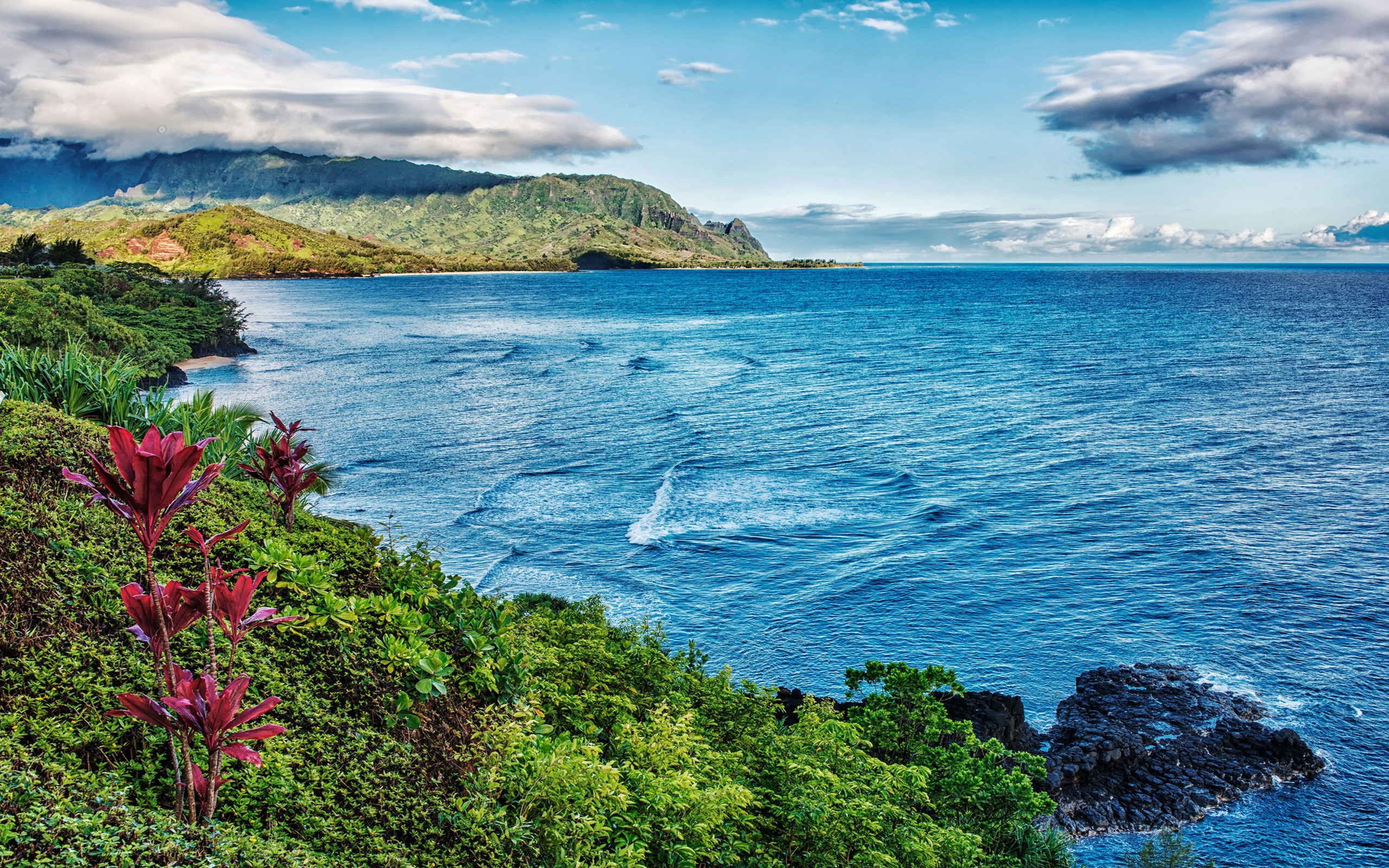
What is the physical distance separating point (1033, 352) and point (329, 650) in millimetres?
77008

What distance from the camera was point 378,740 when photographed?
6594 millimetres

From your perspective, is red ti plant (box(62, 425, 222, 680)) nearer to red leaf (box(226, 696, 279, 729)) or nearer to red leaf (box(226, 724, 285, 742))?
red leaf (box(226, 696, 279, 729))

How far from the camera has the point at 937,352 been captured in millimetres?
74875

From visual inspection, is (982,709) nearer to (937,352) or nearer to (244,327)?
(937,352)

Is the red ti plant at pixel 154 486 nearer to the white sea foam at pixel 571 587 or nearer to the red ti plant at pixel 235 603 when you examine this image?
the red ti plant at pixel 235 603

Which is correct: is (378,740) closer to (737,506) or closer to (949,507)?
(737,506)

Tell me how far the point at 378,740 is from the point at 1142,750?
51.6 ft

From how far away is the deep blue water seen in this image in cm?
1938

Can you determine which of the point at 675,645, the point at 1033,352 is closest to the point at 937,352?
the point at 1033,352

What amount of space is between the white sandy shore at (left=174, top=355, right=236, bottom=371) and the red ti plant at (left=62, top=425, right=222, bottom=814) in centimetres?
6431

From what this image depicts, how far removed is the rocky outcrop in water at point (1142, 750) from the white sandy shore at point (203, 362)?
198ft

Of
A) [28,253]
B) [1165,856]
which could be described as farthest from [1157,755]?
[28,253]

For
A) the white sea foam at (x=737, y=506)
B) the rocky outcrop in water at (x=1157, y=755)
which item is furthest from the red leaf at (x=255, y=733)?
the white sea foam at (x=737, y=506)

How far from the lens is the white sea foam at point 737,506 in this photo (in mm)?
27500
